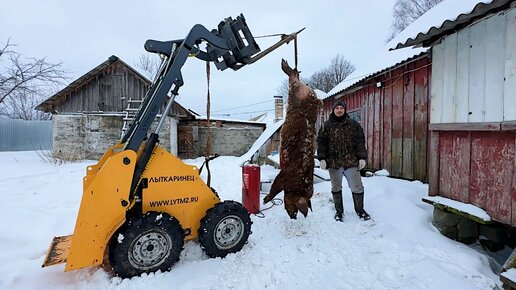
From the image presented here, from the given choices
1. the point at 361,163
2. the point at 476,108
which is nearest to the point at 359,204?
the point at 361,163

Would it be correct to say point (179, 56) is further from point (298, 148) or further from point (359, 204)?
point (359, 204)

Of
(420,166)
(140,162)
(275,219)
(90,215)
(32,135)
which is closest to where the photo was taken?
(90,215)

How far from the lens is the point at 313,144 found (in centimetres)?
303

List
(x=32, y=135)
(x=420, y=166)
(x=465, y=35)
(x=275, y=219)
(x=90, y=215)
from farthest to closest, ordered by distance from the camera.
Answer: (x=32, y=135), (x=420, y=166), (x=275, y=219), (x=465, y=35), (x=90, y=215)

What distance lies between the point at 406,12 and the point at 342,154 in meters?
26.6

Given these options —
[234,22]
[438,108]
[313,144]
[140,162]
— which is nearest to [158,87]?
[140,162]

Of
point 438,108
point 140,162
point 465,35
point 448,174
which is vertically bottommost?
point 448,174

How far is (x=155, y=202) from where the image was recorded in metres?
2.72

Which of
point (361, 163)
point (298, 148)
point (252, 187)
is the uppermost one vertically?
point (298, 148)

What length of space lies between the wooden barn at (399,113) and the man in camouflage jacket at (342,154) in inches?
84.1

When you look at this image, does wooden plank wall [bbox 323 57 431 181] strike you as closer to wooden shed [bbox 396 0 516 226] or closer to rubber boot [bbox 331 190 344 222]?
wooden shed [bbox 396 0 516 226]

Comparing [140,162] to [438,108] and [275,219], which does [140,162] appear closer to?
[275,219]

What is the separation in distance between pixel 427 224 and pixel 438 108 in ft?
4.95

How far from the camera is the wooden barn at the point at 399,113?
519cm
